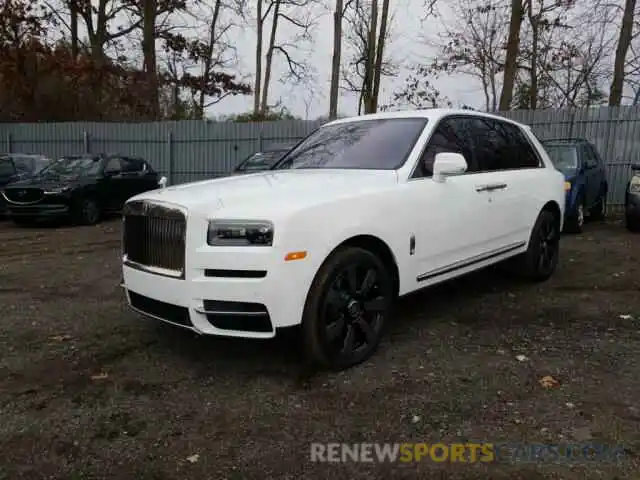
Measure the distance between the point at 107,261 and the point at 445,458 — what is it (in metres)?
6.12

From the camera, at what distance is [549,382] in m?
3.44

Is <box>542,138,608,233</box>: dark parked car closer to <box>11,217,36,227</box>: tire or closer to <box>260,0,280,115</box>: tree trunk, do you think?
<box>11,217,36,227</box>: tire

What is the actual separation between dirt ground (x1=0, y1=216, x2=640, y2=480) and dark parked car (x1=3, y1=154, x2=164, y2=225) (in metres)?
6.36

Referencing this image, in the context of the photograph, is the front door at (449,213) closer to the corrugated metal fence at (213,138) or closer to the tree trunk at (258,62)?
the corrugated metal fence at (213,138)

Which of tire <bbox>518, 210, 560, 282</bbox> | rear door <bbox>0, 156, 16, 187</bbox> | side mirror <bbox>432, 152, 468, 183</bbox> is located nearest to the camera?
side mirror <bbox>432, 152, 468, 183</bbox>

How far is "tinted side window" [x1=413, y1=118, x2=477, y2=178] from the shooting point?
166 inches

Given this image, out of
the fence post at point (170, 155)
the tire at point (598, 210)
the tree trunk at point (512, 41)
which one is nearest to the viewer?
the tire at point (598, 210)

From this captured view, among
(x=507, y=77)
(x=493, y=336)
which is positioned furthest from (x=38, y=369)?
(x=507, y=77)

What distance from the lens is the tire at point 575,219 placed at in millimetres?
9164

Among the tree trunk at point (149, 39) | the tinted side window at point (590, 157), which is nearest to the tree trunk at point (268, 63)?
the tree trunk at point (149, 39)

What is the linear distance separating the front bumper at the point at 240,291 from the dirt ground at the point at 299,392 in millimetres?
445

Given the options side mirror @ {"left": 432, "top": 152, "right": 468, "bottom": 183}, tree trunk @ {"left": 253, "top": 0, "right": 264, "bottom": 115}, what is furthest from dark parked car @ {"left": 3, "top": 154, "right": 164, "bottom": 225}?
tree trunk @ {"left": 253, "top": 0, "right": 264, "bottom": 115}

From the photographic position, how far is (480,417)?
118 inches

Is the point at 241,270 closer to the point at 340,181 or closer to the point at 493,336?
the point at 340,181
